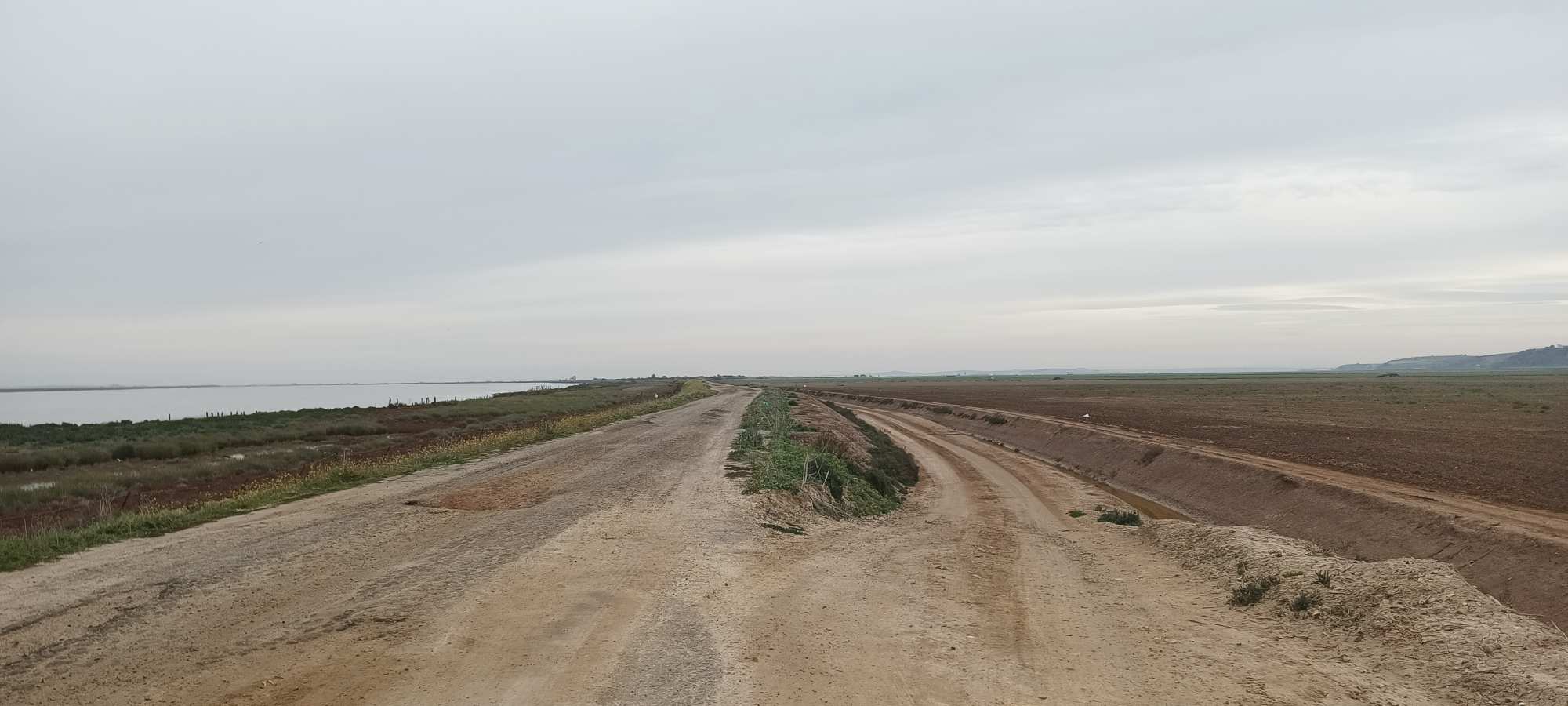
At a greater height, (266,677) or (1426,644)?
(266,677)

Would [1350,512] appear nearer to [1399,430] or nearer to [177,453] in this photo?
[1399,430]

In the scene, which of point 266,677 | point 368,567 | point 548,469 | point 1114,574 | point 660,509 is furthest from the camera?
point 548,469

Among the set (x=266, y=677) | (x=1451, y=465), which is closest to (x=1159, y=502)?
(x=1451, y=465)

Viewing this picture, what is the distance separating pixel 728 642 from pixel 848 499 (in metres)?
11.0

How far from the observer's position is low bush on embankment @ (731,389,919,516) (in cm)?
1767

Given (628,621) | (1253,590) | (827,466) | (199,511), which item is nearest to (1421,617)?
(1253,590)

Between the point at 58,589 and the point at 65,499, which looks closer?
the point at 58,589

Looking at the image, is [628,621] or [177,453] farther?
[177,453]

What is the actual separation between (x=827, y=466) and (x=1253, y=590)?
11.8 metres

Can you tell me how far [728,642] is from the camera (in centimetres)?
761

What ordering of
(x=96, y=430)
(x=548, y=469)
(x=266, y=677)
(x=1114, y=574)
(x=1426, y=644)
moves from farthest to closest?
(x=96, y=430), (x=548, y=469), (x=1114, y=574), (x=1426, y=644), (x=266, y=677)

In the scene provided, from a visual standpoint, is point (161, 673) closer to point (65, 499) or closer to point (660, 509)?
point (660, 509)

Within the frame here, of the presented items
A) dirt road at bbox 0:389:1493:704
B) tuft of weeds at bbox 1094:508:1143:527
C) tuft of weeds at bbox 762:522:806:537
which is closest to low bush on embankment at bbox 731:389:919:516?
tuft of weeds at bbox 762:522:806:537

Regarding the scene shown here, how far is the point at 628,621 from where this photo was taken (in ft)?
26.6
